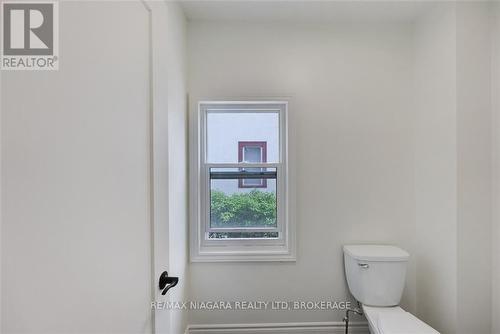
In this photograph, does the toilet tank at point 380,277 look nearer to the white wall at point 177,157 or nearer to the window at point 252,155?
the window at point 252,155

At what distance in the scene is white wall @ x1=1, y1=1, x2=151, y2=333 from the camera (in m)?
0.51

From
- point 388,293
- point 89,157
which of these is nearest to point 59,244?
point 89,157

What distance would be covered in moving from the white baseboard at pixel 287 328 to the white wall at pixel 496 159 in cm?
81

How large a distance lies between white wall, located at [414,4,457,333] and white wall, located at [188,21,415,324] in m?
0.09

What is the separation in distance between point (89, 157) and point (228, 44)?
1643 mm

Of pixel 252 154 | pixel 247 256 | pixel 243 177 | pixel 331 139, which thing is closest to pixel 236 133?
pixel 252 154

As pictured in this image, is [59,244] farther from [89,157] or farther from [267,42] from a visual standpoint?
[267,42]

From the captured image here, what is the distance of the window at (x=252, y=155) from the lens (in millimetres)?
2146

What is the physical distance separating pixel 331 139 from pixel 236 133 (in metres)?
0.70

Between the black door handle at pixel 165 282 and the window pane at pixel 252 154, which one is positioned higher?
the window pane at pixel 252 154

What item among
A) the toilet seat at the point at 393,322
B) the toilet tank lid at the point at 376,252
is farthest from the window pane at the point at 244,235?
the toilet seat at the point at 393,322

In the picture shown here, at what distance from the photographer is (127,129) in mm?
812

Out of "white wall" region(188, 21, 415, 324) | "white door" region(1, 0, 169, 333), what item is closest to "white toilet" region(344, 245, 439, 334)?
"white wall" region(188, 21, 415, 324)

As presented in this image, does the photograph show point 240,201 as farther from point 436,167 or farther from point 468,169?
point 468,169
